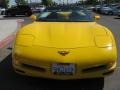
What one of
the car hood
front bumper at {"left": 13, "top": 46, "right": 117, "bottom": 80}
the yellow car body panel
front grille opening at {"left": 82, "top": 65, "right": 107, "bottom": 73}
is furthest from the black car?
front grille opening at {"left": 82, "top": 65, "right": 107, "bottom": 73}

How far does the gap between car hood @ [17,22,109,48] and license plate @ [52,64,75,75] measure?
1.46 feet

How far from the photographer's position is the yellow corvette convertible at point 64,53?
5656 millimetres

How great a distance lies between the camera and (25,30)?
6723 millimetres

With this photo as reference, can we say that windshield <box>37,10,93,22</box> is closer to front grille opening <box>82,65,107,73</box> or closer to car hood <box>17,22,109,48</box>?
car hood <box>17,22,109,48</box>

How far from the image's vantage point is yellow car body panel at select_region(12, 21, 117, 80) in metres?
5.68

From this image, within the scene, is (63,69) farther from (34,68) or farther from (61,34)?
(61,34)

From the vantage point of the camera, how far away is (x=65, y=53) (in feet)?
18.9

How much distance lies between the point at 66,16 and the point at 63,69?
2.58 metres

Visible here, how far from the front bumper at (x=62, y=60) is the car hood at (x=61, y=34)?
201 mm

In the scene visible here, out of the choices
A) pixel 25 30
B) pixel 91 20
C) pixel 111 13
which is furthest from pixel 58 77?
pixel 111 13


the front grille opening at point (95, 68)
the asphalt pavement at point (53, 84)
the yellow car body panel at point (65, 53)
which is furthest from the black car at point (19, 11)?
the front grille opening at point (95, 68)

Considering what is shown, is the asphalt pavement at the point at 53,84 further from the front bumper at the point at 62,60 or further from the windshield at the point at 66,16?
the windshield at the point at 66,16

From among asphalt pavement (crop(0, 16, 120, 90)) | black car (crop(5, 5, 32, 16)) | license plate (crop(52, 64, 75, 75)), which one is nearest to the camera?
license plate (crop(52, 64, 75, 75))

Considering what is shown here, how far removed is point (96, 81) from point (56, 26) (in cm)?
140
